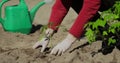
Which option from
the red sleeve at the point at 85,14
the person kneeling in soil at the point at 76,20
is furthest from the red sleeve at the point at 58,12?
the red sleeve at the point at 85,14

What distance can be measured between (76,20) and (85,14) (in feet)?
0.32

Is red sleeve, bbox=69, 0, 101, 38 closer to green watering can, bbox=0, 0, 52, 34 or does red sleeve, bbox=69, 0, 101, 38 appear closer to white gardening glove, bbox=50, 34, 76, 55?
white gardening glove, bbox=50, 34, 76, 55

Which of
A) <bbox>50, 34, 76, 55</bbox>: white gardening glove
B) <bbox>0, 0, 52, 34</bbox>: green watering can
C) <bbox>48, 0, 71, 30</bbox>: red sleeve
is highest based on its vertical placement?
<bbox>48, 0, 71, 30</bbox>: red sleeve

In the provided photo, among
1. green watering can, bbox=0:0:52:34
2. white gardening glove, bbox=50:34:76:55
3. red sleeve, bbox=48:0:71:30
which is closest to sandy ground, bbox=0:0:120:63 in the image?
white gardening glove, bbox=50:34:76:55

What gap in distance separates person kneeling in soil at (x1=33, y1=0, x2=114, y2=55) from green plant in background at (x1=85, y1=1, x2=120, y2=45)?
0.06m

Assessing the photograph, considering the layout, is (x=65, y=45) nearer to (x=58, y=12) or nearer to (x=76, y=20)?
(x=76, y=20)

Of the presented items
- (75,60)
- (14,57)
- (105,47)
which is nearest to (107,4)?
(105,47)

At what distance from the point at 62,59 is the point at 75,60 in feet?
0.30

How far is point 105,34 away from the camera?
288cm

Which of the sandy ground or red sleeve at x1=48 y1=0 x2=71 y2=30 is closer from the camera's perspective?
the sandy ground

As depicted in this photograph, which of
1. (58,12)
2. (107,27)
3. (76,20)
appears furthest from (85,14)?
(58,12)

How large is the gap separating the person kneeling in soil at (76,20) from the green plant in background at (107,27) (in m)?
0.06

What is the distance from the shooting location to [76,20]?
2.93 m

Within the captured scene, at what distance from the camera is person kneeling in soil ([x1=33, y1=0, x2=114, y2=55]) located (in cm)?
286
